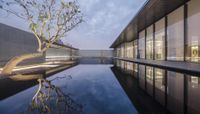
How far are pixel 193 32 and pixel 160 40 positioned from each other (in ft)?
9.81

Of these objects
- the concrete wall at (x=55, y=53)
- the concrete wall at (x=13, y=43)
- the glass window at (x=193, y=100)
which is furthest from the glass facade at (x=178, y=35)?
the concrete wall at (x=55, y=53)

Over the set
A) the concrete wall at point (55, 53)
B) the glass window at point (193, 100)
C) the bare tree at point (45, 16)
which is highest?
the bare tree at point (45, 16)

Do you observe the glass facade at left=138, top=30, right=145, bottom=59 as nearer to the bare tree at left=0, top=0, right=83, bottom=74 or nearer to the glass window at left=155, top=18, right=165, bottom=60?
the glass window at left=155, top=18, right=165, bottom=60

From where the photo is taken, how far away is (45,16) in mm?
7117

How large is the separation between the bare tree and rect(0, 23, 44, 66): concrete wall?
13.6 ft

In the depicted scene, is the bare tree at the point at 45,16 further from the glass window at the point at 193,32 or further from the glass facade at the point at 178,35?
the glass window at the point at 193,32

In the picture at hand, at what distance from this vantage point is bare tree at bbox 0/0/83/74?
670 centimetres

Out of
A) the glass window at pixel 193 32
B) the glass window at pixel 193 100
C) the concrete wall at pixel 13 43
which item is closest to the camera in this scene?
the glass window at pixel 193 100

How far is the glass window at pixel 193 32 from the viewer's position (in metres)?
7.03

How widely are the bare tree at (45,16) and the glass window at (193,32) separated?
512 cm

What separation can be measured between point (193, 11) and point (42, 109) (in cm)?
756

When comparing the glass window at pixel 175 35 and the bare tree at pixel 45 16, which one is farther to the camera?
the glass window at pixel 175 35

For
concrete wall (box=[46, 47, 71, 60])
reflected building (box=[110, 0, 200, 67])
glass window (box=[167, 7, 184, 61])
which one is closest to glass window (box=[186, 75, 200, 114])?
reflected building (box=[110, 0, 200, 67])

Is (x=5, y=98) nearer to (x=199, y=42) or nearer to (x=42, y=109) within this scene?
(x=42, y=109)
